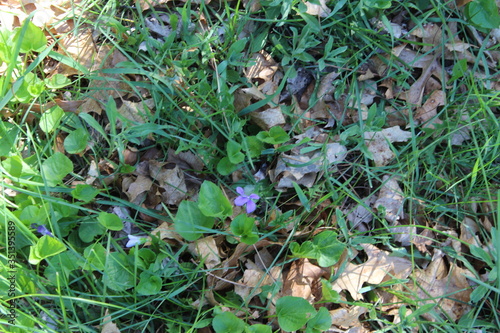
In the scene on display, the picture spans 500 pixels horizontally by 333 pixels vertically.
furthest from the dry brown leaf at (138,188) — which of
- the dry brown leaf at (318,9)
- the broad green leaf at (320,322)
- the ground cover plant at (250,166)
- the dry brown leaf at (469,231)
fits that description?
the dry brown leaf at (469,231)

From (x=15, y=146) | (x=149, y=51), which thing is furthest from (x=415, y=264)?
(x=15, y=146)

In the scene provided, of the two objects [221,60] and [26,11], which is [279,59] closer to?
[221,60]

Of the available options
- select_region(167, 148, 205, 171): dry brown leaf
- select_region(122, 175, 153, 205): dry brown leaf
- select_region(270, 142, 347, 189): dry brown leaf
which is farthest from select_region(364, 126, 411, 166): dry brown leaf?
select_region(122, 175, 153, 205): dry brown leaf

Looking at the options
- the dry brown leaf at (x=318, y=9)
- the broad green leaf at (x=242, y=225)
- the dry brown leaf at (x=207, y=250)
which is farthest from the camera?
the dry brown leaf at (x=318, y=9)

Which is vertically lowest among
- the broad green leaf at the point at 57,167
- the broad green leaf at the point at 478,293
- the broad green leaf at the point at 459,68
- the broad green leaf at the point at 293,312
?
the broad green leaf at the point at 478,293

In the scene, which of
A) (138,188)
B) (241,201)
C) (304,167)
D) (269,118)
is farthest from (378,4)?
(138,188)

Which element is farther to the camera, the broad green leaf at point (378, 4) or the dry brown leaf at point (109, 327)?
the broad green leaf at point (378, 4)

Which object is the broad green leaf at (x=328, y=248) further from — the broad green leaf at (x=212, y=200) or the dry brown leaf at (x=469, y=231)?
the dry brown leaf at (x=469, y=231)
